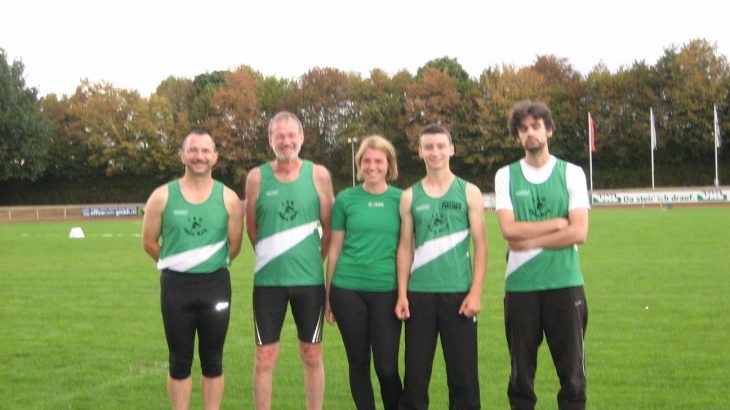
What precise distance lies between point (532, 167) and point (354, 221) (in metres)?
1.11

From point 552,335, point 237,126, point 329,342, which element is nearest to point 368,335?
point 552,335

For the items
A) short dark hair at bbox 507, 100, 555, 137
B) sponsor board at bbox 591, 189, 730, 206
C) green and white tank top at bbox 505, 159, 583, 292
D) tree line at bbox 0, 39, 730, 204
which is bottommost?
sponsor board at bbox 591, 189, 730, 206

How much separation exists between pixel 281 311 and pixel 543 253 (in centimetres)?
167

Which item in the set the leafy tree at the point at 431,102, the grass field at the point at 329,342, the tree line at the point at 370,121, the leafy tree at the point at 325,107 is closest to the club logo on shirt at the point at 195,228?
the grass field at the point at 329,342

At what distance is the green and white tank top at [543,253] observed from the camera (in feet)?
15.6

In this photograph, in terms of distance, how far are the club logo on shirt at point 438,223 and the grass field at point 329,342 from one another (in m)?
1.63

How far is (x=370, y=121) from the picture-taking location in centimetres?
5491

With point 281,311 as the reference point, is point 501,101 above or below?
above

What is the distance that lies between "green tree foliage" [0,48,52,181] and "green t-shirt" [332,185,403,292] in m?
49.0

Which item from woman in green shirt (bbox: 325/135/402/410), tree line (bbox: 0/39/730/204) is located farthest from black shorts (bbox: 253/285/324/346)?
A: tree line (bbox: 0/39/730/204)

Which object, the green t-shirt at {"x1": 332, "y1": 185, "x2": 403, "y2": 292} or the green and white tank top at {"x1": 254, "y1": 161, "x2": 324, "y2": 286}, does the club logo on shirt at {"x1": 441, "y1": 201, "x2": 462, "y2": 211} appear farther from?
the green and white tank top at {"x1": 254, "y1": 161, "x2": 324, "y2": 286}

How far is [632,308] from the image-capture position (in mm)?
9586

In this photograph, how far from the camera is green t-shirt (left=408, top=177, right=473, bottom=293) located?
482cm

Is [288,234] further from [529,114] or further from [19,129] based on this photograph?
[19,129]
